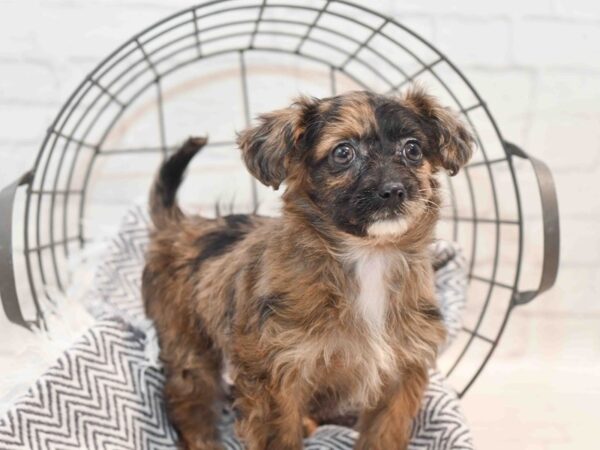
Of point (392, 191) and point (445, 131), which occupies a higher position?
point (445, 131)

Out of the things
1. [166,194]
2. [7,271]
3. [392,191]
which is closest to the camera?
[392,191]

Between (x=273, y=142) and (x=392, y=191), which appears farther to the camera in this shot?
(x=273, y=142)

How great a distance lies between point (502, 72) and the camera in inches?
111

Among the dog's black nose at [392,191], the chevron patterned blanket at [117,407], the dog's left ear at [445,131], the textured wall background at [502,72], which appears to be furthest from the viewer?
the textured wall background at [502,72]

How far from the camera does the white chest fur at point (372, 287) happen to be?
177 cm

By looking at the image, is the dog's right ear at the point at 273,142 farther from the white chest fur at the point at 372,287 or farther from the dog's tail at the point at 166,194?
the dog's tail at the point at 166,194

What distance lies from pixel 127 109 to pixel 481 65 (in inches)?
56.2

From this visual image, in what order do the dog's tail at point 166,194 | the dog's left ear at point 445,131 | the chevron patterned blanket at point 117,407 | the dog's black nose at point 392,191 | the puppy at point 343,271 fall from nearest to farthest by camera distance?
1. the dog's black nose at point 392,191
2. the puppy at point 343,271
3. the dog's left ear at point 445,131
4. the chevron patterned blanket at point 117,407
5. the dog's tail at point 166,194

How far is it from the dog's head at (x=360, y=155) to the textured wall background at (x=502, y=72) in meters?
1.06

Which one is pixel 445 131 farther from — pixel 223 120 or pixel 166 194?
pixel 223 120

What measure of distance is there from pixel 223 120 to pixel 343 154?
126 centimetres

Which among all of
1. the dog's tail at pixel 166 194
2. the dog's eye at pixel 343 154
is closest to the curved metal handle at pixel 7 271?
the dog's tail at pixel 166 194

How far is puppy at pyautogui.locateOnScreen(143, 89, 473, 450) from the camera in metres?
1.70

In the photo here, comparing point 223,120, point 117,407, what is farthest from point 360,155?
point 223,120
